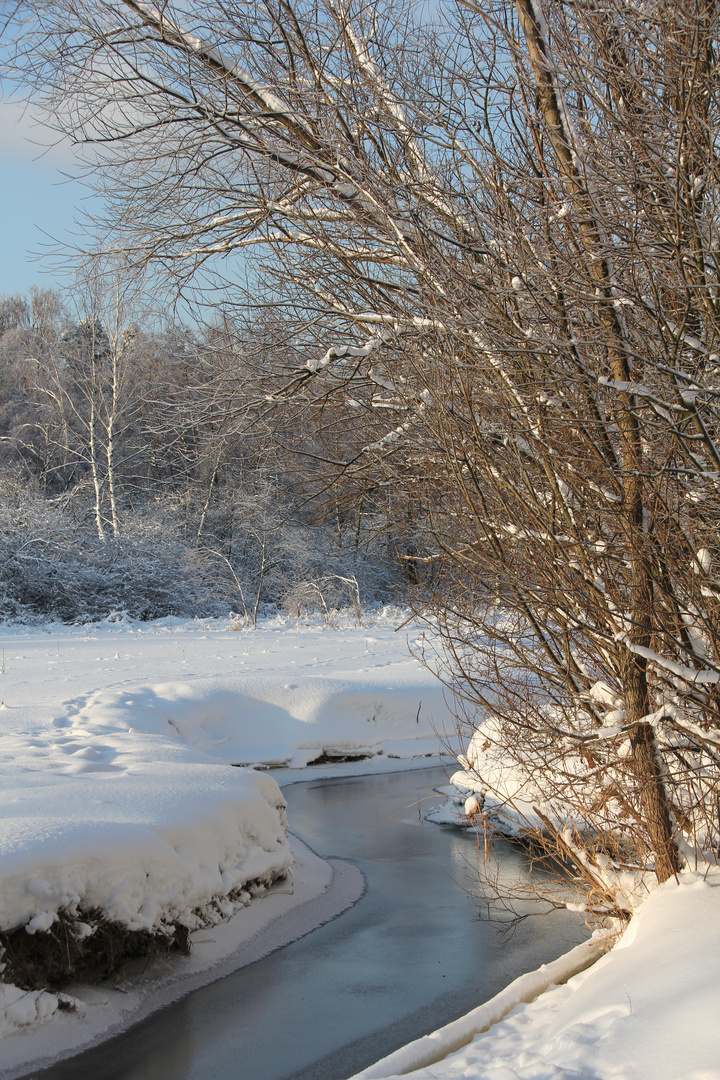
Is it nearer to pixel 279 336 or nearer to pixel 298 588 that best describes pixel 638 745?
pixel 279 336

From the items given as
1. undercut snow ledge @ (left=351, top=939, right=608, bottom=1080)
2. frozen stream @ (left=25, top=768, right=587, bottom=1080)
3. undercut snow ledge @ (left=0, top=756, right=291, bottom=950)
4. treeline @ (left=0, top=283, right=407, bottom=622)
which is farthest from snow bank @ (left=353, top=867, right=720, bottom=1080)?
treeline @ (left=0, top=283, right=407, bottom=622)

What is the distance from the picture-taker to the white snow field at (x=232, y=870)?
2971 millimetres

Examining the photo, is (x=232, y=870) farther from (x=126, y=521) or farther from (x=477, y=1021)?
(x=126, y=521)

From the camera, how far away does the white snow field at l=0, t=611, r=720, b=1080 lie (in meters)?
2.97

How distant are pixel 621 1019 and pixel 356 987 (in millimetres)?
2331

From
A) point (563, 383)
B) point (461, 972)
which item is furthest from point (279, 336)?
point (461, 972)

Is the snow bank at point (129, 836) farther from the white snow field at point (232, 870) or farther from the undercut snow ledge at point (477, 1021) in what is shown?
the undercut snow ledge at point (477, 1021)

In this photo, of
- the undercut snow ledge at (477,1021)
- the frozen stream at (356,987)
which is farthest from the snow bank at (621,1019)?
the frozen stream at (356,987)

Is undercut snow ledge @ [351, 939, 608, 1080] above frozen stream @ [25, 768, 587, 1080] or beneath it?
above

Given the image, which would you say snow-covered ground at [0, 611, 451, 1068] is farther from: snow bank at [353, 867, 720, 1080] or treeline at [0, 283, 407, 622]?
treeline at [0, 283, 407, 622]

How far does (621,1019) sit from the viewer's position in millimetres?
2867

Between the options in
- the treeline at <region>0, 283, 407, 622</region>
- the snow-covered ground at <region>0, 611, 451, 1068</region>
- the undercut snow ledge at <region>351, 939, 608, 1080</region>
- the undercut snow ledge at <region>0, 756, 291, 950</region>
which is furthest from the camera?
the treeline at <region>0, 283, 407, 622</region>

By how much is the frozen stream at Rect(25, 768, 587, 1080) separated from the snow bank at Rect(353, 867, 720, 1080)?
2.13 ft

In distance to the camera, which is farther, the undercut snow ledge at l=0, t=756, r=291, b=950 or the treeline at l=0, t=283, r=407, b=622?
the treeline at l=0, t=283, r=407, b=622
